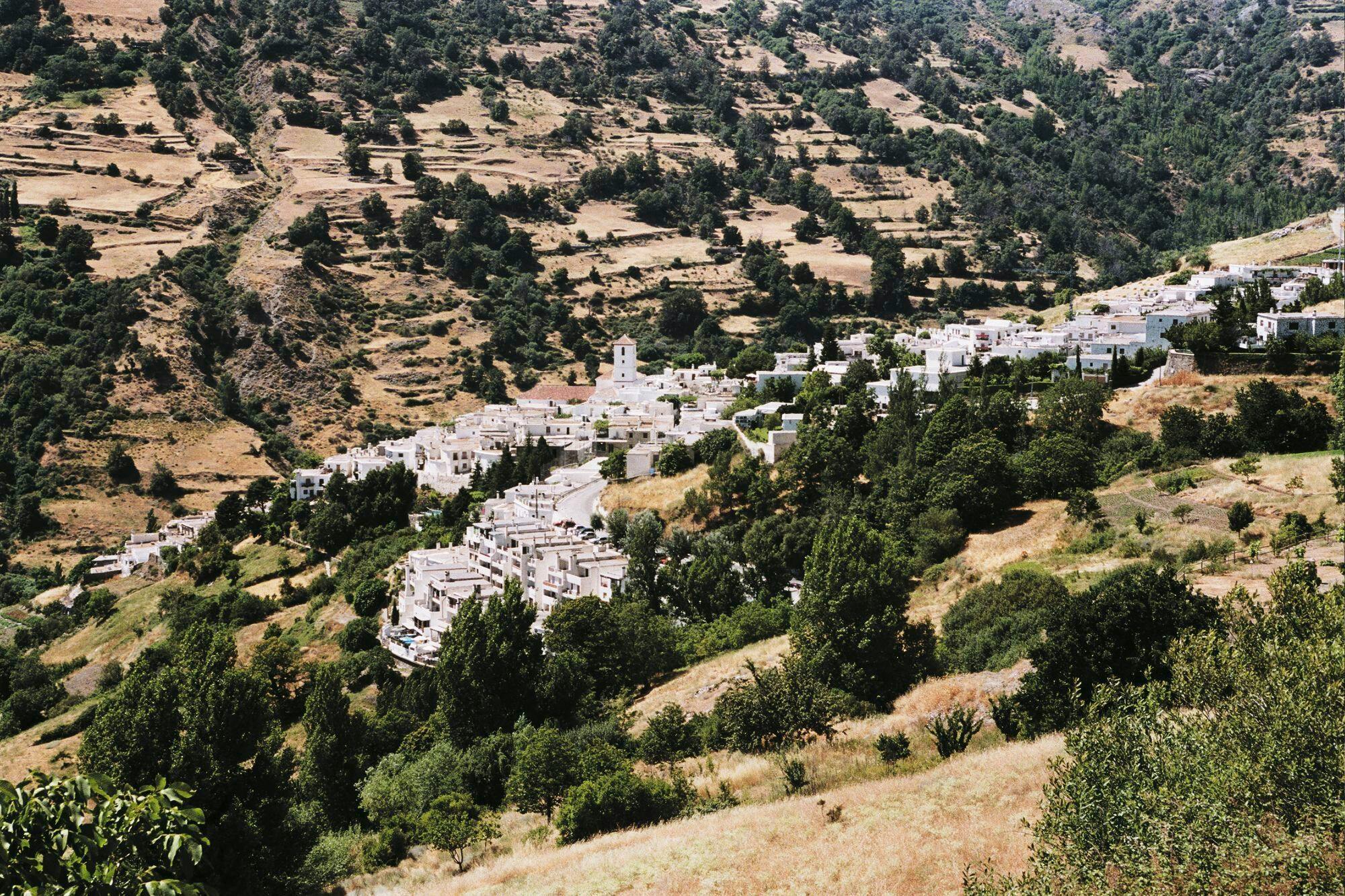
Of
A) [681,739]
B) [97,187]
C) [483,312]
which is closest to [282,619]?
[681,739]

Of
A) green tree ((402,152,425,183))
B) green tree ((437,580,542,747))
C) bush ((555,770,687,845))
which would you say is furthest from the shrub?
green tree ((402,152,425,183))

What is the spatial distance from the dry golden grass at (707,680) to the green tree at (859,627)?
5.14 feet

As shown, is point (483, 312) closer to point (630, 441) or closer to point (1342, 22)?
point (630, 441)

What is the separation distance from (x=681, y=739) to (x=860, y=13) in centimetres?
15634

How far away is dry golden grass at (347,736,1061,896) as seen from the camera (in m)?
14.8

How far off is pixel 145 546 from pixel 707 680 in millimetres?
38065

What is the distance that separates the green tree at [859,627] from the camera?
26.2m

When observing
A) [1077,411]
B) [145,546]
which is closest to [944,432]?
[1077,411]

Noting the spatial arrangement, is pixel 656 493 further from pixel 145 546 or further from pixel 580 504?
pixel 145 546

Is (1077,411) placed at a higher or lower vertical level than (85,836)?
lower

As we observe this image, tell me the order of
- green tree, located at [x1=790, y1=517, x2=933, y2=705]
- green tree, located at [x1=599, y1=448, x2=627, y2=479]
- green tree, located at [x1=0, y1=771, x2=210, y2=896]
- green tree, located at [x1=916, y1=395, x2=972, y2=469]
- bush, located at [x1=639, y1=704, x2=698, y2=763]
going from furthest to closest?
green tree, located at [x1=599, y1=448, x2=627, y2=479]
green tree, located at [x1=916, y1=395, x2=972, y2=469]
green tree, located at [x1=790, y1=517, x2=933, y2=705]
bush, located at [x1=639, y1=704, x2=698, y2=763]
green tree, located at [x1=0, y1=771, x2=210, y2=896]

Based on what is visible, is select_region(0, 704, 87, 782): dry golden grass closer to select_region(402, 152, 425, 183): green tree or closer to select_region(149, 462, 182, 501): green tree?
select_region(149, 462, 182, 501): green tree

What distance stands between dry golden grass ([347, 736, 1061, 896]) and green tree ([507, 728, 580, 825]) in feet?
10.1

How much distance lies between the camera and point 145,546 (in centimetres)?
5806
